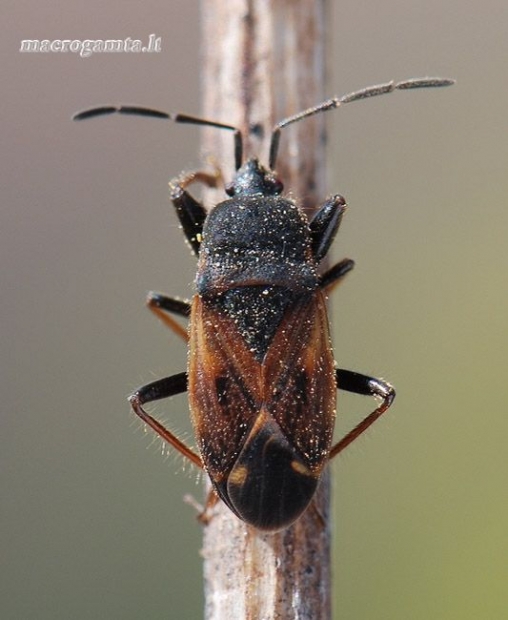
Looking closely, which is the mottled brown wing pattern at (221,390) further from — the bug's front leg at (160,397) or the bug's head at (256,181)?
the bug's head at (256,181)

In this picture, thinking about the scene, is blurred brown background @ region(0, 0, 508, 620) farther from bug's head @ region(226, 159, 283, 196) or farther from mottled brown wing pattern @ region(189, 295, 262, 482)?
mottled brown wing pattern @ region(189, 295, 262, 482)

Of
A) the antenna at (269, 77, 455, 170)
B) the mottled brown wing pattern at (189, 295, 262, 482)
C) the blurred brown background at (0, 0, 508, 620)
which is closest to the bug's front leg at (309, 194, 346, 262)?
the antenna at (269, 77, 455, 170)

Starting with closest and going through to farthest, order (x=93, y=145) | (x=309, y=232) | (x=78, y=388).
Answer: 1. (x=309, y=232)
2. (x=78, y=388)
3. (x=93, y=145)

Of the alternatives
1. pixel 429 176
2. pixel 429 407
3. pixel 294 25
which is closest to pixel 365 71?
pixel 429 176

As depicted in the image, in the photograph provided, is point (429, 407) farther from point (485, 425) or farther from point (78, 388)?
point (78, 388)

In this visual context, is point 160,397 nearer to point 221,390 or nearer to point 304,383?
point 221,390

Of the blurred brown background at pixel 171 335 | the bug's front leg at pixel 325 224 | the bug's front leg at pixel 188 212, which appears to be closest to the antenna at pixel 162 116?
the bug's front leg at pixel 188 212
